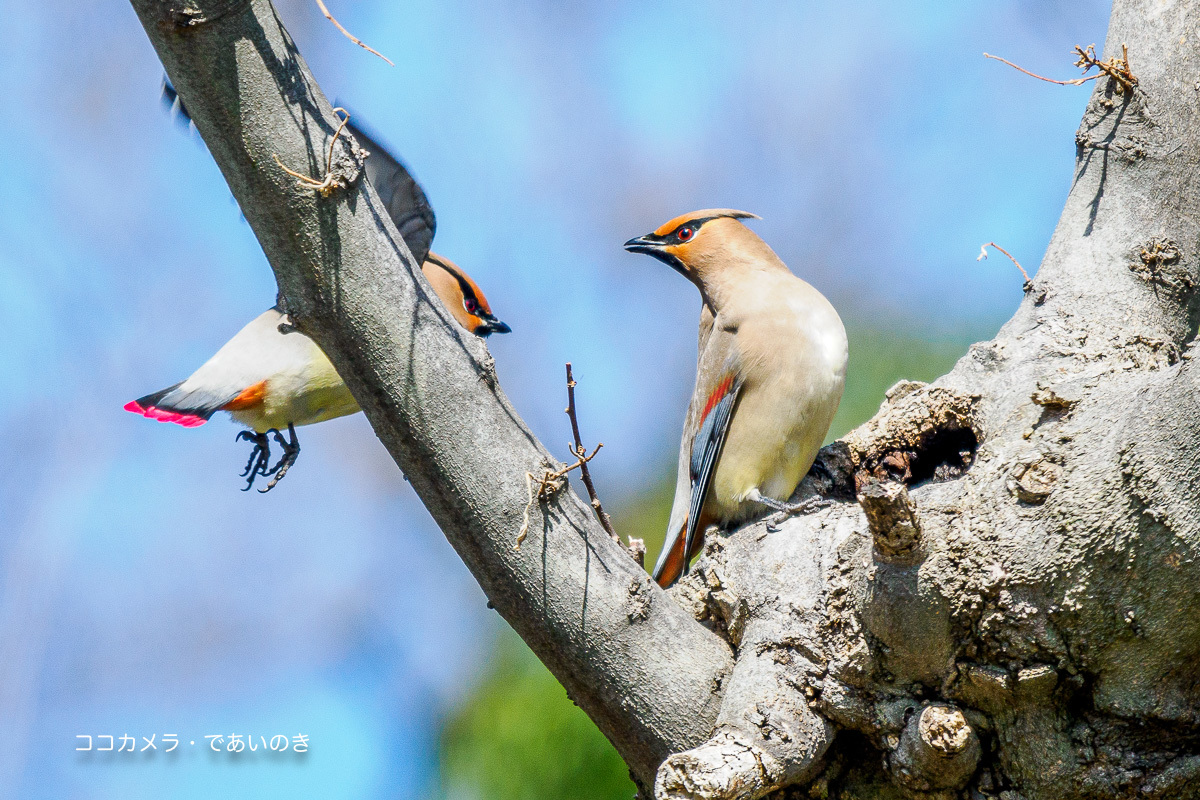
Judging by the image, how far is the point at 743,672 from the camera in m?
2.48

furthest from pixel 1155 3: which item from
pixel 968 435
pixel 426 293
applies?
pixel 426 293

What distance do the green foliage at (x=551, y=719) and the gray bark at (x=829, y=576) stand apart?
7.56ft

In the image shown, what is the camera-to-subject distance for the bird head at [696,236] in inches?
172

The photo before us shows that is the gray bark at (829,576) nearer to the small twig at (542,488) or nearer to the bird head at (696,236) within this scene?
the small twig at (542,488)

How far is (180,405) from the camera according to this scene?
4723 mm

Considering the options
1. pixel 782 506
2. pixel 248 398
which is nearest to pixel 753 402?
pixel 782 506

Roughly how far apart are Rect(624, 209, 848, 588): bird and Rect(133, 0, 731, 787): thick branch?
109cm

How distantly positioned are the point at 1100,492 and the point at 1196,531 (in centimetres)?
18

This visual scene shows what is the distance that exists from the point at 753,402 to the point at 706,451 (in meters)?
0.25

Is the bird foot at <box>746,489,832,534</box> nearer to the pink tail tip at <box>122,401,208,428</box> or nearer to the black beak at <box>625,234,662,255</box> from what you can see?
the black beak at <box>625,234,662,255</box>

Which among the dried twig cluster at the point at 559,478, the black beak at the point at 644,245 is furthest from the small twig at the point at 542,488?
the black beak at the point at 644,245

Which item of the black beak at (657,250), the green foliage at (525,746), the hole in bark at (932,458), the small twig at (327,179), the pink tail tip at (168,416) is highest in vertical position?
the black beak at (657,250)

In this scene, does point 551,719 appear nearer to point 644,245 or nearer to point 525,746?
point 525,746

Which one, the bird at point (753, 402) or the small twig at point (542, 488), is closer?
the small twig at point (542, 488)
